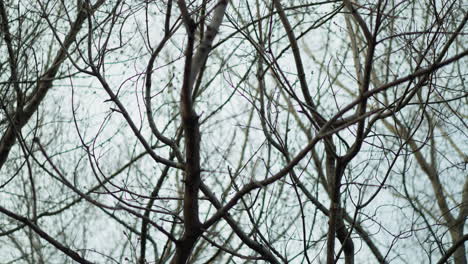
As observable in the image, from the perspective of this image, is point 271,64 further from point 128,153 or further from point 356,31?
point 128,153

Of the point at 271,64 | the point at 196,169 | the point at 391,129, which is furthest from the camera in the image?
the point at 391,129

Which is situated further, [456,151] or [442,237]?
[456,151]

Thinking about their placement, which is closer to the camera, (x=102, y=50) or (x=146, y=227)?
(x=102, y=50)

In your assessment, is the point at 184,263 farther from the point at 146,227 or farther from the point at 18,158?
the point at 18,158

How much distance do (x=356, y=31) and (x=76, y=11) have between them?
250 cm

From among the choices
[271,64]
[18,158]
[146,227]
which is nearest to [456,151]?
[146,227]

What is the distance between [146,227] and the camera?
4863 mm

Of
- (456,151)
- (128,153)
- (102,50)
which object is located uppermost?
(128,153)

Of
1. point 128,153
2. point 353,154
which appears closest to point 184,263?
point 353,154

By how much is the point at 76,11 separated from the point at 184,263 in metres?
3.28

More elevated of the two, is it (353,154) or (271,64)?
(271,64)

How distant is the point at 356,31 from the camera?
537 centimetres

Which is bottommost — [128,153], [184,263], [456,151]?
[184,263]

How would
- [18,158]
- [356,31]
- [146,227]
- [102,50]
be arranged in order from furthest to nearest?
[18,158] → [356,31] → [146,227] → [102,50]
